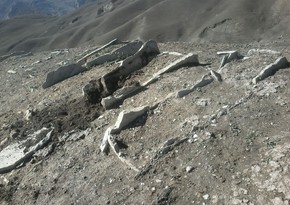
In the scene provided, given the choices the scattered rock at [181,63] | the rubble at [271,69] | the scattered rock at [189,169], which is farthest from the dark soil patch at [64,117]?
the rubble at [271,69]

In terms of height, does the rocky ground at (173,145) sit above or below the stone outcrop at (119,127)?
below

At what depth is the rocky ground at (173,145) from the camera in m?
8.54

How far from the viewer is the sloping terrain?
1516 inches

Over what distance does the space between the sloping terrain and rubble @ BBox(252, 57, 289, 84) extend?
40.3 ft

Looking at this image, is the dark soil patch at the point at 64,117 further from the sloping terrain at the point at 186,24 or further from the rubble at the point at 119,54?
the sloping terrain at the point at 186,24

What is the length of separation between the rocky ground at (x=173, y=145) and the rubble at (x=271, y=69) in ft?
0.46

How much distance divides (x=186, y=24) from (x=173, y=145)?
37.6m

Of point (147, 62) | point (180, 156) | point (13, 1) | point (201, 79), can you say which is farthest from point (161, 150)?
point (13, 1)

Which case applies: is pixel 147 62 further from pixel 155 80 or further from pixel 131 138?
pixel 131 138

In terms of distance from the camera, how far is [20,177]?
1080 cm

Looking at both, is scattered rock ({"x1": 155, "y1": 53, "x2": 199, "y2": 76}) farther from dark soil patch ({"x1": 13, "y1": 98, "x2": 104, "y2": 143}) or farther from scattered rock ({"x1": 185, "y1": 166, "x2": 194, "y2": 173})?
scattered rock ({"x1": 185, "y1": 166, "x2": 194, "y2": 173})

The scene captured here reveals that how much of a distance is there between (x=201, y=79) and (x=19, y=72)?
1125 cm

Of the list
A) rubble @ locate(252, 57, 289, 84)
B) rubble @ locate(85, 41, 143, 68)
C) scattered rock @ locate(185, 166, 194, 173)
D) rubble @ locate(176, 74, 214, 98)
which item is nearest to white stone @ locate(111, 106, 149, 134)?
rubble @ locate(176, 74, 214, 98)

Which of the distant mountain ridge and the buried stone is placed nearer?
the buried stone
